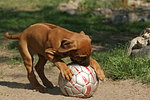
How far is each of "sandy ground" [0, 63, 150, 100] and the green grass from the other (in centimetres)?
29

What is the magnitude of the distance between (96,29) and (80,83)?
675 cm

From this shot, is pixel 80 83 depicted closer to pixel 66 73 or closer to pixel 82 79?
pixel 82 79

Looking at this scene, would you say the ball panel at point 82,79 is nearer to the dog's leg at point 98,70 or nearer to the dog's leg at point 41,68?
the dog's leg at point 98,70

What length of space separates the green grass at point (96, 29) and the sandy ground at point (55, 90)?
0.29 m

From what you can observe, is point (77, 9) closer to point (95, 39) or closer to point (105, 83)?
point (95, 39)

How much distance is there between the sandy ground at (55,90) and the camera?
14.3 ft

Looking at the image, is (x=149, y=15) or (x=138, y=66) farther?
(x=149, y=15)

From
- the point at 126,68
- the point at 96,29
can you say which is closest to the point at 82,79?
the point at 126,68

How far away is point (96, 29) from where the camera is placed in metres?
10.6

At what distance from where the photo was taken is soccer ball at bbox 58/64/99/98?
4.14m

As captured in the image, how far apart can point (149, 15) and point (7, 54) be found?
301 inches

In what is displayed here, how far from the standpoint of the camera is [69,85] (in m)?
4.16

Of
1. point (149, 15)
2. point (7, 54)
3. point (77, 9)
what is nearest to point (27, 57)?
point (7, 54)

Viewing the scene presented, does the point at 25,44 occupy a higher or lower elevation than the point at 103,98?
higher
